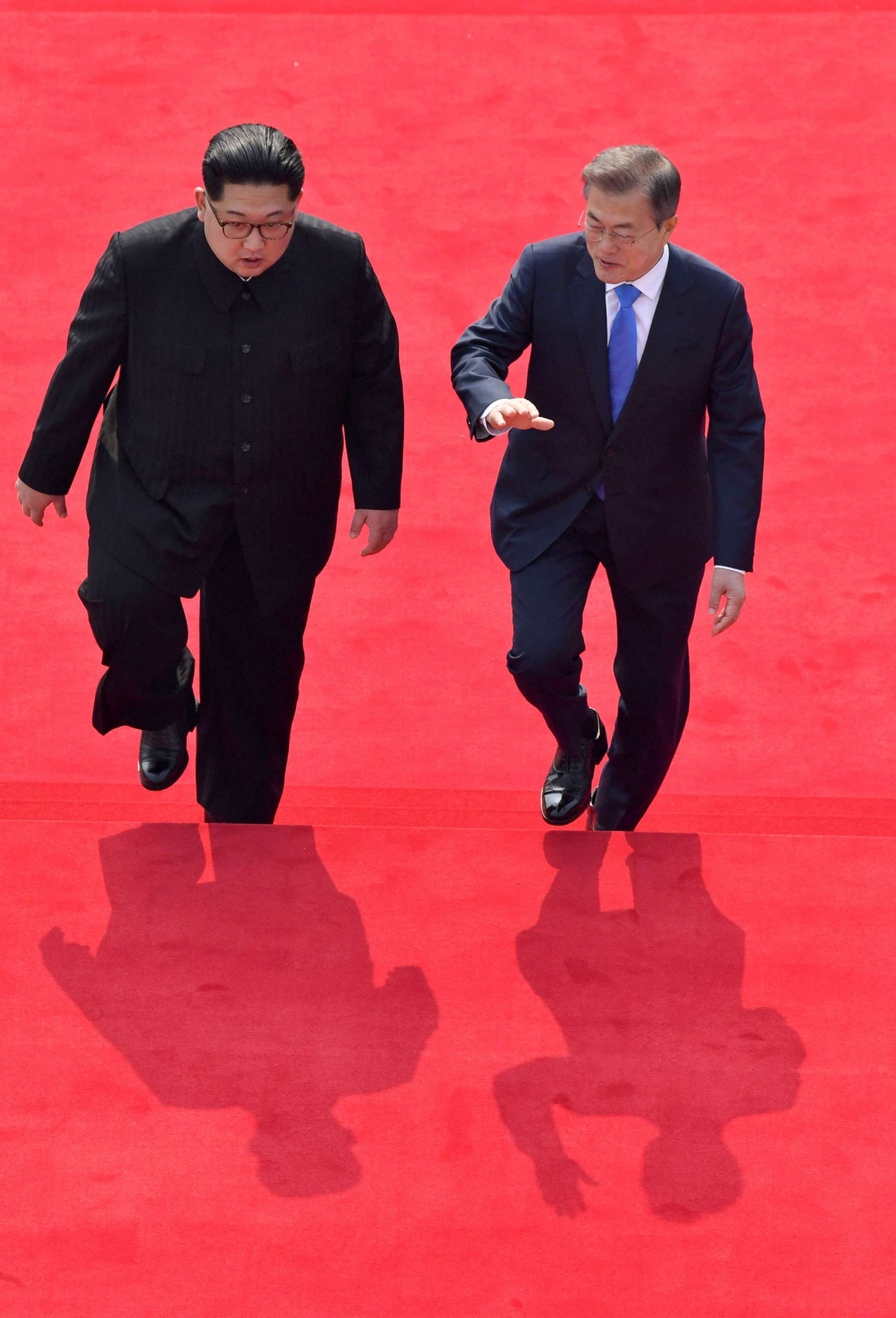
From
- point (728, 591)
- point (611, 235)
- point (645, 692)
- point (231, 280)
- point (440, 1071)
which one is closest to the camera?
point (440, 1071)

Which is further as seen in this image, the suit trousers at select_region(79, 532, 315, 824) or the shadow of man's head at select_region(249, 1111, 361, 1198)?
the suit trousers at select_region(79, 532, 315, 824)

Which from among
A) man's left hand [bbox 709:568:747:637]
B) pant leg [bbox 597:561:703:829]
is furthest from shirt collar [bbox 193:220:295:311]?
man's left hand [bbox 709:568:747:637]

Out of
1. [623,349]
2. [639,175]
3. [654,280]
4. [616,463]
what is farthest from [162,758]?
[639,175]

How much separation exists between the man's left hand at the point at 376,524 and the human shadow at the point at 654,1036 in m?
0.69

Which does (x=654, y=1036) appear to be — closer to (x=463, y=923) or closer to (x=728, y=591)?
(x=463, y=923)

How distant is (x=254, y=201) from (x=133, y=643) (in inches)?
33.3

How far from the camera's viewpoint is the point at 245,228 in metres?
2.69

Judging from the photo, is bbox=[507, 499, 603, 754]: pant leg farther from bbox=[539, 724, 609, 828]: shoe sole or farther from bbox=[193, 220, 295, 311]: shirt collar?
bbox=[193, 220, 295, 311]: shirt collar

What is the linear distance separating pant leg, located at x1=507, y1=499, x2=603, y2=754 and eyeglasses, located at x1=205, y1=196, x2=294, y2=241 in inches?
29.1

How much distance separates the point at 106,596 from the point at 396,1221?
1259 millimetres

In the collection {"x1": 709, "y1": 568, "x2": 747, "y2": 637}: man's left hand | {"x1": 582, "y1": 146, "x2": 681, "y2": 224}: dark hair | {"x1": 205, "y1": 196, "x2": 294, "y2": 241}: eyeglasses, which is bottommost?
{"x1": 709, "y1": 568, "x2": 747, "y2": 637}: man's left hand

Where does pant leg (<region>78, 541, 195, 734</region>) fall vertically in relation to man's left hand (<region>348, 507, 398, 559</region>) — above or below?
below

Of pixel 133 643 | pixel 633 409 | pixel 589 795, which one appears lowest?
pixel 589 795

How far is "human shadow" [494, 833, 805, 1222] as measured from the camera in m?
2.35
